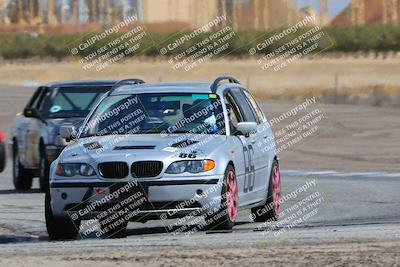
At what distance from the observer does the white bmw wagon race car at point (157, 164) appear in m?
13.2

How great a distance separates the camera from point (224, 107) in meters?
14.6

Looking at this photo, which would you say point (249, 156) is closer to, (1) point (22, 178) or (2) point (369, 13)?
(1) point (22, 178)

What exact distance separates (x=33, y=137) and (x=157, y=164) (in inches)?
303

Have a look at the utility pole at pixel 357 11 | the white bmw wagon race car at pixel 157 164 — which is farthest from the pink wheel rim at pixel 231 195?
the utility pole at pixel 357 11

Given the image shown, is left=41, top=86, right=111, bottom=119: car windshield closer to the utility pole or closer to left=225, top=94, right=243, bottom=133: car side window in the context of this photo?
left=225, top=94, right=243, bottom=133: car side window

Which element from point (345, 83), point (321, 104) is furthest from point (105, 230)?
point (345, 83)

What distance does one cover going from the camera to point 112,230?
13805 millimetres

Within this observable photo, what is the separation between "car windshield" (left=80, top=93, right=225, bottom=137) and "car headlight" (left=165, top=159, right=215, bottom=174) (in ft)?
2.59

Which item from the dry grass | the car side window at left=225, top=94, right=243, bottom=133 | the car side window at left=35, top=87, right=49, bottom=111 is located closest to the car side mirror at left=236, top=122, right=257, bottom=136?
the car side window at left=225, top=94, right=243, bottom=133

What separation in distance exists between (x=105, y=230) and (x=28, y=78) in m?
45.7

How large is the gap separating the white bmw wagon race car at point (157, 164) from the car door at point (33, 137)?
5496 mm

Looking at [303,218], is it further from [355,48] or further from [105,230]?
[355,48]

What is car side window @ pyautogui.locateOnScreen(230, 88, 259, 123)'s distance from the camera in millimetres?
15312

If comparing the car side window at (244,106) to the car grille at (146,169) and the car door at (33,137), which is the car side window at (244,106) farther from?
the car door at (33,137)
